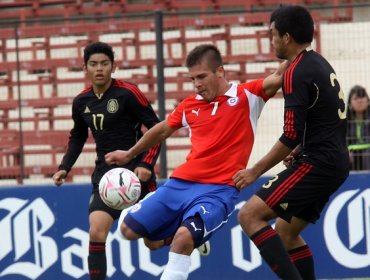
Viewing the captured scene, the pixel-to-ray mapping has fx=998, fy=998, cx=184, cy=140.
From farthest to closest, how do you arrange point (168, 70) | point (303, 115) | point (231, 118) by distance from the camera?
point (168, 70) < point (231, 118) < point (303, 115)

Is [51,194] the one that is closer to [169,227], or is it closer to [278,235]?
[169,227]

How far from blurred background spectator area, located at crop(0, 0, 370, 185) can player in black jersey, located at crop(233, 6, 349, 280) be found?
3.63m

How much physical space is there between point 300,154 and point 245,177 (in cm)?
51

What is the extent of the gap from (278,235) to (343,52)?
4258mm

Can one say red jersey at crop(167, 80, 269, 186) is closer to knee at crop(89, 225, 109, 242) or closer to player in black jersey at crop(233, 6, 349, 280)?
player in black jersey at crop(233, 6, 349, 280)

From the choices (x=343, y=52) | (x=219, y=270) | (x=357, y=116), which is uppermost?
(x=343, y=52)

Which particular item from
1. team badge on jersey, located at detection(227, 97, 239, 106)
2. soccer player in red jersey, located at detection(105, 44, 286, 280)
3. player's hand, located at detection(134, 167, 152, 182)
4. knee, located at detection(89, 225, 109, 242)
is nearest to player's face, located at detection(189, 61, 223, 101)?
soccer player in red jersey, located at detection(105, 44, 286, 280)

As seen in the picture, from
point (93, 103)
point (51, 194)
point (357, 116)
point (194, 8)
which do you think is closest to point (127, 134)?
point (93, 103)

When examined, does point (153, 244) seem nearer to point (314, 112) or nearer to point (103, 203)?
point (103, 203)

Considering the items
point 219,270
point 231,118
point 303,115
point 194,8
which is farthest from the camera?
point 194,8

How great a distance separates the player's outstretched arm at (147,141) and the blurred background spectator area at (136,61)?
9.97ft

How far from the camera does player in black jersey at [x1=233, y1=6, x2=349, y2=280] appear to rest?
21.9ft

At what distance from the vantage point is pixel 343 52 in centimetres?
1065

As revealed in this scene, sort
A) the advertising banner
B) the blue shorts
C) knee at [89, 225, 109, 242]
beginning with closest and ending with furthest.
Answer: the blue shorts → knee at [89, 225, 109, 242] → the advertising banner
